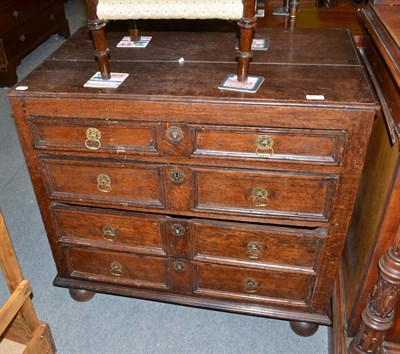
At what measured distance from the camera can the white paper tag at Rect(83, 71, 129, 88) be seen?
1313 millimetres

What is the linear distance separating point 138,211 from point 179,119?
1.31ft

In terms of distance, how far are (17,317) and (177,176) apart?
702mm

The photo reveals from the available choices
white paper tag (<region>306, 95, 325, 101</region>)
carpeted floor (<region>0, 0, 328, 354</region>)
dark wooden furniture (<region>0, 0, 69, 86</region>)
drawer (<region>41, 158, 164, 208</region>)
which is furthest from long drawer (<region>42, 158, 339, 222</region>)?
dark wooden furniture (<region>0, 0, 69, 86</region>)

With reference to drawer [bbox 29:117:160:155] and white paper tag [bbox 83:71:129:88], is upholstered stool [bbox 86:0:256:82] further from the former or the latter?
drawer [bbox 29:117:160:155]

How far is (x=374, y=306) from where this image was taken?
1.26 m

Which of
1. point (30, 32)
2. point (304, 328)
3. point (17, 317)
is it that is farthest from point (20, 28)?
point (304, 328)

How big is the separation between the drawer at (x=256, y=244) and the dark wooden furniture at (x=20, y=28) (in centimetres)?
262

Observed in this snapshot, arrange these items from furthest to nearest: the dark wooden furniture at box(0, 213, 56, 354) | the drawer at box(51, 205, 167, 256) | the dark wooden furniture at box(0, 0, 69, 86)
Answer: the dark wooden furniture at box(0, 0, 69, 86), the drawer at box(51, 205, 167, 256), the dark wooden furniture at box(0, 213, 56, 354)

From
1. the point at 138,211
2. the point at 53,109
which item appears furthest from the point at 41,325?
the point at 53,109

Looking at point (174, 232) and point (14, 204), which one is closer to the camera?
point (174, 232)

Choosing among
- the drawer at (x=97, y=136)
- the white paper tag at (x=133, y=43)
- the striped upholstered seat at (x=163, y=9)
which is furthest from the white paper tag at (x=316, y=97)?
the white paper tag at (x=133, y=43)

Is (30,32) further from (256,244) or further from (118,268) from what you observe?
(256,244)

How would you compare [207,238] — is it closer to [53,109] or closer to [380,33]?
[53,109]

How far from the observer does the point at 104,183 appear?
1438mm
